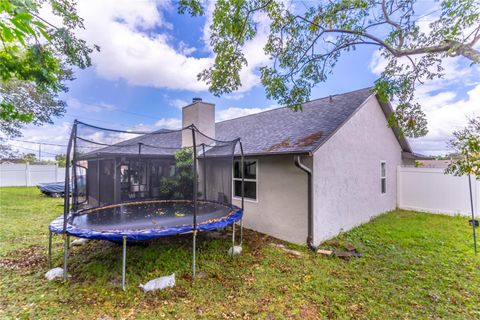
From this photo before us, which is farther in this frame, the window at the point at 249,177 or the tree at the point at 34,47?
the window at the point at 249,177

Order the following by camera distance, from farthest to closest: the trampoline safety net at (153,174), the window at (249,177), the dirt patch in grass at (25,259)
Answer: the window at (249,177) < the trampoline safety net at (153,174) < the dirt patch in grass at (25,259)

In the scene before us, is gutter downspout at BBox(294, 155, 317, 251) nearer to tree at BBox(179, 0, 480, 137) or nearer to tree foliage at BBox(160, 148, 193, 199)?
tree at BBox(179, 0, 480, 137)

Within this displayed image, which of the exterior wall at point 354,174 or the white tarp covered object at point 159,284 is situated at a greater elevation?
the exterior wall at point 354,174

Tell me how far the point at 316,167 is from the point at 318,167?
9cm

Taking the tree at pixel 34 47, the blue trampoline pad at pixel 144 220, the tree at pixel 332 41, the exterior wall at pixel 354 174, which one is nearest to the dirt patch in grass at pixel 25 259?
the blue trampoline pad at pixel 144 220

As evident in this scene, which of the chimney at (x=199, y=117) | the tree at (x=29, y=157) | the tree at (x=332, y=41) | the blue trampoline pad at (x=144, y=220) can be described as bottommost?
the blue trampoline pad at (x=144, y=220)

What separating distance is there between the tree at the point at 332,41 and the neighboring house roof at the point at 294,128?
916mm

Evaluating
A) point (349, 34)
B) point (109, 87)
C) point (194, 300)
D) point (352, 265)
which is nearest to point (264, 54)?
point (349, 34)

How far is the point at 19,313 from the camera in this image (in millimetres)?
2867

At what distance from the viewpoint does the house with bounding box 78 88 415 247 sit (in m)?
5.29

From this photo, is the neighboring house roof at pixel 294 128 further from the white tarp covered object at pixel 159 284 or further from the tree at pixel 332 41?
the white tarp covered object at pixel 159 284

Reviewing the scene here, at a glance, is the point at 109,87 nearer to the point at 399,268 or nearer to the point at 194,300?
Result: the point at 194,300

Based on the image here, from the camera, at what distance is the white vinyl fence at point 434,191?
7488mm

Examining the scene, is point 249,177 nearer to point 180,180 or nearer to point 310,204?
point 310,204
